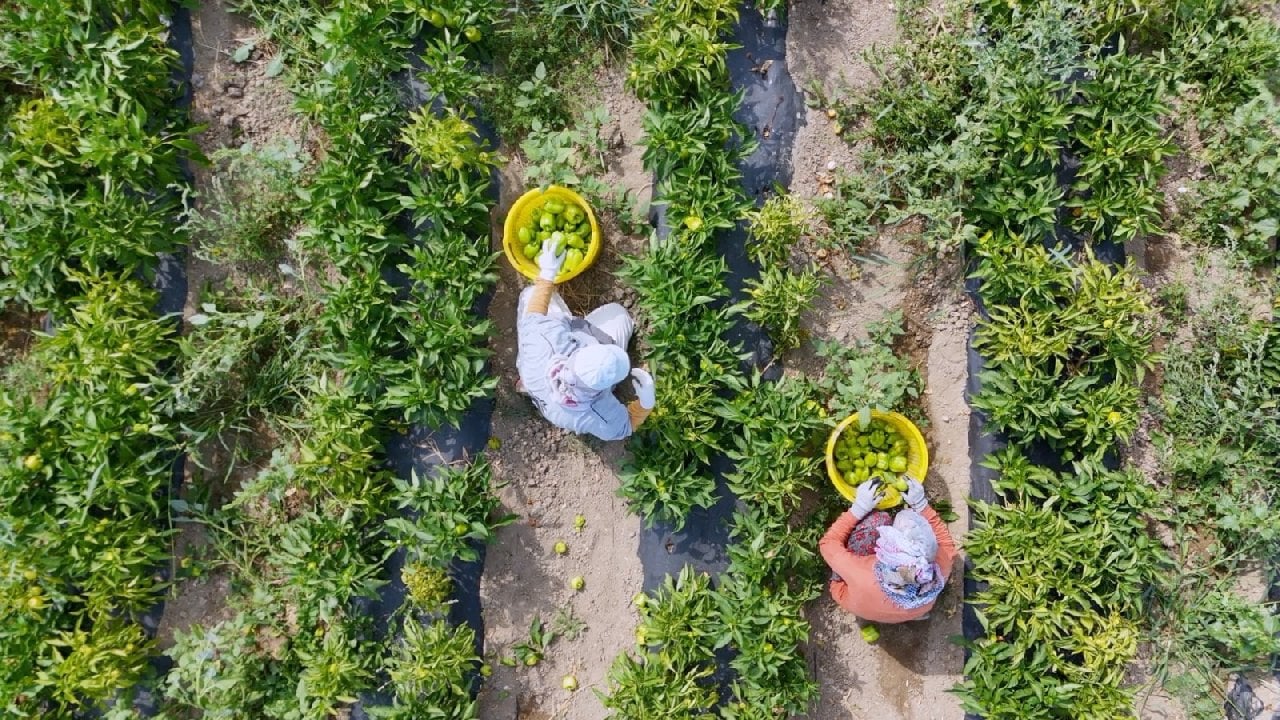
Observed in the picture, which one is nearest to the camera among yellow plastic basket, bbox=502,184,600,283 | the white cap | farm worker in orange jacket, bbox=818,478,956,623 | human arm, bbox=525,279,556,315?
the white cap

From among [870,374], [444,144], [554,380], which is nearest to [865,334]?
[870,374]

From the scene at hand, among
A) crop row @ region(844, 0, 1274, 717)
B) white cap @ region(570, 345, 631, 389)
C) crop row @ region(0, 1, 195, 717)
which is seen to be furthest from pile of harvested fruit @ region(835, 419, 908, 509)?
crop row @ region(0, 1, 195, 717)

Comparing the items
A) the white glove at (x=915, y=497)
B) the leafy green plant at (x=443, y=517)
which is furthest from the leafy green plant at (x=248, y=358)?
the white glove at (x=915, y=497)

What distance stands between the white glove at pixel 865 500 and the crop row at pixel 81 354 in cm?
401

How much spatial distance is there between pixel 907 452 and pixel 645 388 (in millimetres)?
1706

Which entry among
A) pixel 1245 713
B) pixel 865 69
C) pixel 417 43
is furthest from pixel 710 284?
pixel 1245 713

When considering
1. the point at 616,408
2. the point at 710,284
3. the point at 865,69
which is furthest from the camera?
the point at 865,69

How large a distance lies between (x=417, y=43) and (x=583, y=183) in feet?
4.35

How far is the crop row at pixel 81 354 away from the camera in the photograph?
4117mm

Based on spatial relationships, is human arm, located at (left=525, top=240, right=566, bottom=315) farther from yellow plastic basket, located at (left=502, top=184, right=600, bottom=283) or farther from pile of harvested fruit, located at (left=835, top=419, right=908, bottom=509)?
pile of harvested fruit, located at (left=835, top=419, right=908, bottom=509)

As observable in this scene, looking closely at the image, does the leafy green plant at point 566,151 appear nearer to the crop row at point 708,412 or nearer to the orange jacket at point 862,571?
the crop row at point 708,412

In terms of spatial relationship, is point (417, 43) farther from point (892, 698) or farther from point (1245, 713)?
point (1245, 713)

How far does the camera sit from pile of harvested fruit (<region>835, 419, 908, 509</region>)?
4.32 m

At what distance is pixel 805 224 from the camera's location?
4.52 m
